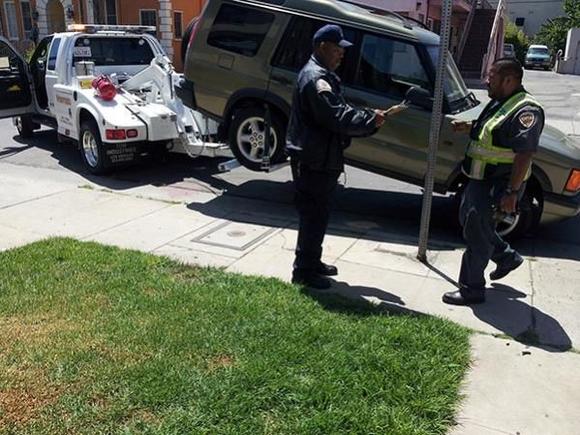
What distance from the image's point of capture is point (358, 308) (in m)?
4.15

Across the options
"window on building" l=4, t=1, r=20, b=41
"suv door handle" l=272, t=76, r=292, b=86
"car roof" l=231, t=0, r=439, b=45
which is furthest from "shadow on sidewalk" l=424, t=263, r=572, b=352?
"window on building" l=4, t=1, r=20, b=41

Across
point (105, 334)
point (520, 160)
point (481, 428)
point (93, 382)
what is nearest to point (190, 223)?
point (105, 334)

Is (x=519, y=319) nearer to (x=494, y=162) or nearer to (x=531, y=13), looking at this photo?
(x=494, y=162)

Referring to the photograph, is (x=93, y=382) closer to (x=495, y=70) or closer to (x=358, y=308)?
(x=358, y=308)

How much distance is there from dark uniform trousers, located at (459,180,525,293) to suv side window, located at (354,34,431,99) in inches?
79.4

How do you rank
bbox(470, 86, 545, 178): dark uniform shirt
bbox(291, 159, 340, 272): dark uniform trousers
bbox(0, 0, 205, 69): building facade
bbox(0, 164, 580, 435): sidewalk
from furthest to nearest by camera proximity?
bbox(0, 0, 205, 69): building facade < bbox(291, 159, 340, 272): dark uniform trousers < bbox(470, 86, 545, 178): dark uniform shirt < bbox(0, 164, 580, 435): sidewalk

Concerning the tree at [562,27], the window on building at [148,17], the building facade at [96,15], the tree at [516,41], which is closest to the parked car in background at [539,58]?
the tree at [516,41]

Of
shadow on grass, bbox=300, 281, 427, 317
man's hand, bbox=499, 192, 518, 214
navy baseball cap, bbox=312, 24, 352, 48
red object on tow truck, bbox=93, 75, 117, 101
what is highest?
navy baseball cap, bbox=312, 24, 352, 48

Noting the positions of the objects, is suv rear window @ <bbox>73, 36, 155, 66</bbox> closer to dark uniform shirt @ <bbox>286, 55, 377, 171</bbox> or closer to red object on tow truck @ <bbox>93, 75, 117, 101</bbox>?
red object on tow truck @ <bbox>93, 75, 117, 101</bbox>

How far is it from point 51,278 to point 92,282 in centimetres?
35

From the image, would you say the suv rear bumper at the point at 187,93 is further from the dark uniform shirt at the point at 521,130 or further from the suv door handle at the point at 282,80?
the dark uniform shirt at the point at 521,130

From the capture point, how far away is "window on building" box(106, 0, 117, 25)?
2950cm

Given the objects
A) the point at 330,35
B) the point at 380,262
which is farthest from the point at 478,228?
the point at 330,35

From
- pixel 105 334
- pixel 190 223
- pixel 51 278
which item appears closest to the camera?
pixel 105 334
